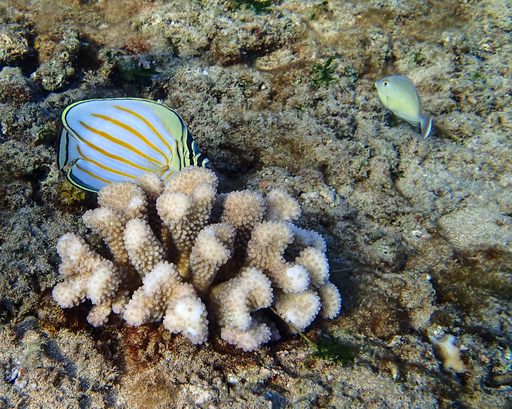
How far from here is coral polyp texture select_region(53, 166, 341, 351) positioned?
60.6 inches

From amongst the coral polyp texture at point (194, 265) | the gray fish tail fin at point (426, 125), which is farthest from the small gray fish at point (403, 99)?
the coral polyp texture at point (194, 265)

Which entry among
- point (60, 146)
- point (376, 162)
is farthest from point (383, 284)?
point (60, 146)

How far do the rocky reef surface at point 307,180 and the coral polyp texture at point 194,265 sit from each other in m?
0.20

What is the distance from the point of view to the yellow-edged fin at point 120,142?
205cm

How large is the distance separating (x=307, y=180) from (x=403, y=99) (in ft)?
5.75

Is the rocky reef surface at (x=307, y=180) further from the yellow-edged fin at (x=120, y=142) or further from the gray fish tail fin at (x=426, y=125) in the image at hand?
the yellow-edged fin at (x=120, y=142)

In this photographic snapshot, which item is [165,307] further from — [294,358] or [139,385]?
[294,358]

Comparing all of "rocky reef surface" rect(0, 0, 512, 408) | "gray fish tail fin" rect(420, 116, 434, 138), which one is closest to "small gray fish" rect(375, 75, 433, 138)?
"gray fish tail fin" rect(420, 116, 434, 138)

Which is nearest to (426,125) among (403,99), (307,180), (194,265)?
(403,99)

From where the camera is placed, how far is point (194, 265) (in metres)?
1.67

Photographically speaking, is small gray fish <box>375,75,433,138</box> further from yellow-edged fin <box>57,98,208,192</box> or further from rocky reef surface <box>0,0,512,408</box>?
yellow-edged fin <box>57,98,208,192</box>

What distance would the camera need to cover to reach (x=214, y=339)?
1678 millimetres

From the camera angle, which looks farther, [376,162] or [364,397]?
[376,162]

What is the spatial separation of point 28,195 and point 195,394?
1.66 m
